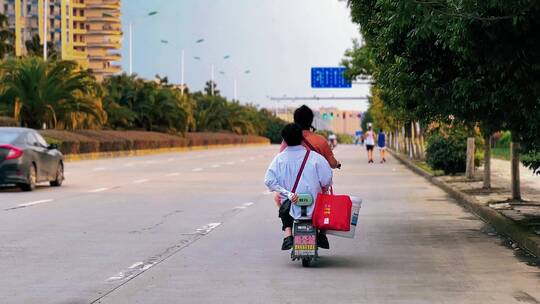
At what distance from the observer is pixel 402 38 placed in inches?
552

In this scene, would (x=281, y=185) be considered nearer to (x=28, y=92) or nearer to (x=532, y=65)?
(x=532, y=65)

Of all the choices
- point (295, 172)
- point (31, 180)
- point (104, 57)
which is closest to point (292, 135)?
point (295, 172)

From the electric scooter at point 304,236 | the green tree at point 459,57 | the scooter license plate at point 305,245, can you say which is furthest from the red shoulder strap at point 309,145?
the green tree at point 459,57

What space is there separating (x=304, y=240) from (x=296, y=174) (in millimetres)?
743

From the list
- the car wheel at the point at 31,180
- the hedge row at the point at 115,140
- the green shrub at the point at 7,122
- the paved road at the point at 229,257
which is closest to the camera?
the paved road at the point at 229,257

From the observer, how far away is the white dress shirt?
37.4 ft

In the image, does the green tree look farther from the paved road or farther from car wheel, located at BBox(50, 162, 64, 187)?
car wheel, located at BBox(50, 162, 64, 187)

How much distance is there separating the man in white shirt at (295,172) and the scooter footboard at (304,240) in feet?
0.51

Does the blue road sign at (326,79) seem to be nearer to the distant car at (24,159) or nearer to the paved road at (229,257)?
the distant car at (24,159)

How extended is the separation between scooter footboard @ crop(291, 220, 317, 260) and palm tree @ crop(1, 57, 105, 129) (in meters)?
44.5

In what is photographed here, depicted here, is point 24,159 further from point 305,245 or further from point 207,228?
point 305,245

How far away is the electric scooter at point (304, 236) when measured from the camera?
11188 mm

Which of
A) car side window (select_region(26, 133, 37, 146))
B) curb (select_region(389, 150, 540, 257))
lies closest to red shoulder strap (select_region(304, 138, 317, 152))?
curb (select_region(389, 150, 540, 257))

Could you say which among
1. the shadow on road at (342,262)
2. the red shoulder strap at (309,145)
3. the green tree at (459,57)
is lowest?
the shadow on road at (342,262)
